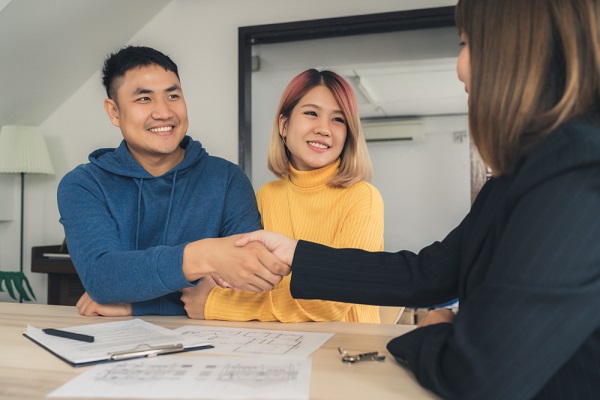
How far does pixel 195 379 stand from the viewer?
74 centimetres

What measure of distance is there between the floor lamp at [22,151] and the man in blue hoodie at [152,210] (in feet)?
6.40

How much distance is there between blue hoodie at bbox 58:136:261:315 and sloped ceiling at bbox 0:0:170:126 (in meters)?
1.73

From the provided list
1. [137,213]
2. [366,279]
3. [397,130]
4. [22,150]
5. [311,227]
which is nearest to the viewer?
[366,279]

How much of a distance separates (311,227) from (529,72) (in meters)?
1.02

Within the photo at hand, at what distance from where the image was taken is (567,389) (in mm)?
661

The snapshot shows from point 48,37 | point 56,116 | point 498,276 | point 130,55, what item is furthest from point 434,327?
point 56,116

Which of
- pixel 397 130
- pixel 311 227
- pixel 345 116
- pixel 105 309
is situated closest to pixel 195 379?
pixel 105 309

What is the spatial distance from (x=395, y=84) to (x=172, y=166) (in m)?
4.13

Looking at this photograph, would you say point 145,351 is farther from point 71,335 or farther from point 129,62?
point 129,62

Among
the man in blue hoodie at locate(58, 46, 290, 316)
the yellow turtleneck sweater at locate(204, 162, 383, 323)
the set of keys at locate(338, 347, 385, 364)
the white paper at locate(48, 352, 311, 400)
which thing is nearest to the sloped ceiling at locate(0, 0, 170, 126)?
the man in blue hoodie at locate(58, 46, 290, 316)

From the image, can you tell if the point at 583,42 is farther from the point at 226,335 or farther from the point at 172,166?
the point at 172,166

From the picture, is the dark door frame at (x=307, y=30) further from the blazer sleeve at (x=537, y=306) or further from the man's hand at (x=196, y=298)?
the blazer sleeve at (x=537, y=306)

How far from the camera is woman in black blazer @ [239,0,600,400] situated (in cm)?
60

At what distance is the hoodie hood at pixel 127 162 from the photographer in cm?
152
